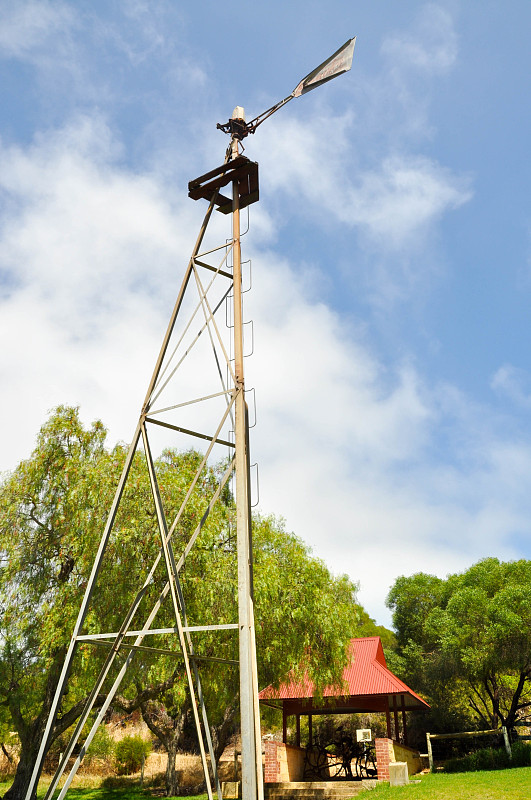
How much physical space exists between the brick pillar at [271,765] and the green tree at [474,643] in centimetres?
789

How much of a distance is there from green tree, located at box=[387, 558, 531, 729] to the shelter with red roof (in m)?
2.89

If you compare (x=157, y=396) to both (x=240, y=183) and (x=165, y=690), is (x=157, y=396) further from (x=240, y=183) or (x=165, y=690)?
(x=165, y=690)

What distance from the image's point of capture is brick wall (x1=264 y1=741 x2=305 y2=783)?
17797 millimetres

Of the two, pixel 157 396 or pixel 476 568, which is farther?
pixel 476 568

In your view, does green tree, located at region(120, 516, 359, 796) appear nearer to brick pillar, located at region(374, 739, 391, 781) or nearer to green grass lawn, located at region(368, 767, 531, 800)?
brick pillar, located at region(374, 739, 391, 781)

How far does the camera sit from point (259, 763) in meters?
8.16

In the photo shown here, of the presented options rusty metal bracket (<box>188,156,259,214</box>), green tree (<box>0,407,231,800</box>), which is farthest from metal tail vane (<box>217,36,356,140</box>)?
green tree (<box>0,407,231,800</box>)

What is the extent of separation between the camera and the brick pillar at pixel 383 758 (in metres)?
15.9

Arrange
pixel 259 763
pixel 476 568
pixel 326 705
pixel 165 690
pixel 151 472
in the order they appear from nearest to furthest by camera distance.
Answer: pixel 259 763 < pixel 151 472 < pixel 165 690 < pixel 326 705 < pixel 476 568

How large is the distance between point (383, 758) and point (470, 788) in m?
3.62

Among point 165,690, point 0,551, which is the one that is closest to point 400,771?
point 165,690

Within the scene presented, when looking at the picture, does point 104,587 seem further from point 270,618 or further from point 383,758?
point 383,758

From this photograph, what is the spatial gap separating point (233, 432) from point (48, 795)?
5.79m

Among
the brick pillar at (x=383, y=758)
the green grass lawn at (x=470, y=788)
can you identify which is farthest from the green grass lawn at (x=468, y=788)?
the brick pillar at (x=383, y=758)
